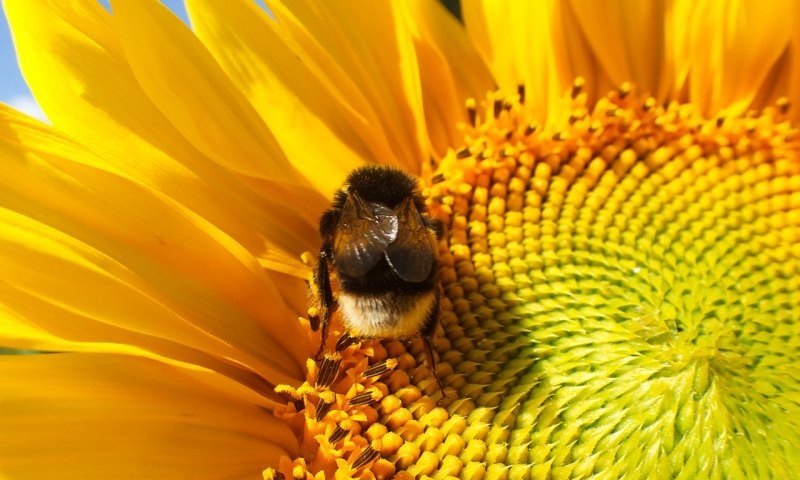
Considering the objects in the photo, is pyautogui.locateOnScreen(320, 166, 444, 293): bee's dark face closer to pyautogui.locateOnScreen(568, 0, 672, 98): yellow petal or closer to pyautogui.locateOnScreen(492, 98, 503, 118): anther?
pyautogui.locateOnScreen(492, 98, 503, 118): anther

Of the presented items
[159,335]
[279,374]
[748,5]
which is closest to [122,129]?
[159,335]

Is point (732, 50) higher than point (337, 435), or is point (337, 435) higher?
point (732, 50)

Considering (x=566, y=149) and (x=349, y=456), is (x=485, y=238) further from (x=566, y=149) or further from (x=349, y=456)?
(x=349, y=456)

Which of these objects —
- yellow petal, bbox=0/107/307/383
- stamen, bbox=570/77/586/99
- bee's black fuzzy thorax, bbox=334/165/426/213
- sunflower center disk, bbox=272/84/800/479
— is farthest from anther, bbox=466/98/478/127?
yellow petal, bbox=0/107/307/383

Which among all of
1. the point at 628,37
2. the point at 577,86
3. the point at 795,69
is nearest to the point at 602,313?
the point at 577,86

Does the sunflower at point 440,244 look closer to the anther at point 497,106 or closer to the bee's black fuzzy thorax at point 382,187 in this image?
the anther at point 497,106

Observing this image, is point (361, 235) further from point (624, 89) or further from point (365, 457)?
point (624, 89)

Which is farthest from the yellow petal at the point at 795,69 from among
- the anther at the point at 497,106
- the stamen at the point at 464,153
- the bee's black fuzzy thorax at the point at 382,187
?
the bee's black fuzzy thorax at the point at 382,187
